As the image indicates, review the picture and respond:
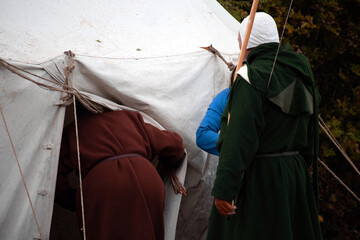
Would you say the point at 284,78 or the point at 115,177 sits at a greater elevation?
the point at 284,78

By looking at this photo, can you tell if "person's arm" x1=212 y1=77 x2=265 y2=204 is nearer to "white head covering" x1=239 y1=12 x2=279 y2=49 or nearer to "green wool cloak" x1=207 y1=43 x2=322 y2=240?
"green wool cloak" x1=207 y1=43 x2=322 y2=240

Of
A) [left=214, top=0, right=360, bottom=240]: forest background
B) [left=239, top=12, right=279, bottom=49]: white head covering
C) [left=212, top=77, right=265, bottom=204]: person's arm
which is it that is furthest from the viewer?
[left=214, top=0, right=360, bottom=240]: forest background

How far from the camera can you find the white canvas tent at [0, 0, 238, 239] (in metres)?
2.24

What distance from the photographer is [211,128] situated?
271 cm

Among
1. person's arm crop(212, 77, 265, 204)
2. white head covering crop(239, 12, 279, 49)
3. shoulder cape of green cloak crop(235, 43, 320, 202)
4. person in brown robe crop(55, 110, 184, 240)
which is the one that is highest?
white head covering crop(239, 12, 279, 49)

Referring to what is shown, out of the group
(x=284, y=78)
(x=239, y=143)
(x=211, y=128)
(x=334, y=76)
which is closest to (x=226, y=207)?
(x=239, y=143)

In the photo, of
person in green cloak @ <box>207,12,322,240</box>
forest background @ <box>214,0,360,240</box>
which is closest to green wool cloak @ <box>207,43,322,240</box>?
person in green cloak @ <box>207,12,322,240</box>

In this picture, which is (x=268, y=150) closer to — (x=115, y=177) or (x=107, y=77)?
(x=115, y=177)

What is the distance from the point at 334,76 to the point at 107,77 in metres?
3.66

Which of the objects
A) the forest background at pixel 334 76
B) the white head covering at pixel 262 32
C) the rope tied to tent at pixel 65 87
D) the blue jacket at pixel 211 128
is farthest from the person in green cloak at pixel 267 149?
the forest background at pixel 334 76

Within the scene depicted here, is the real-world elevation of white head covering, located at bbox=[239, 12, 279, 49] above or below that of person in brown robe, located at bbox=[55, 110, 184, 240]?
above

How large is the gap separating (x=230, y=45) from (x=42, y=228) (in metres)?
2.01

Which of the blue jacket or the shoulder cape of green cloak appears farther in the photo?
the blue jacket

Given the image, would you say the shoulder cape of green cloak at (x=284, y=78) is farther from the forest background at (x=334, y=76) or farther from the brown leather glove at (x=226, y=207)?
the forest background at (x=334, y=76)
